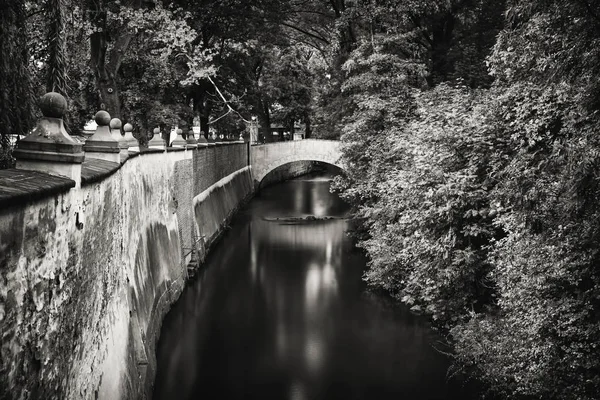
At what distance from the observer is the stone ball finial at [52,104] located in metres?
4.25

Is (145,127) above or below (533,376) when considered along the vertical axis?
above

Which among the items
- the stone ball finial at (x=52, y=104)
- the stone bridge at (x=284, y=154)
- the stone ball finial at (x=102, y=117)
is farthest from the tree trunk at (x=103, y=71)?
the stone bridge at (x=284, y=154)

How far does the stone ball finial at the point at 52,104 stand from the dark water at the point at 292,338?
6.45 m

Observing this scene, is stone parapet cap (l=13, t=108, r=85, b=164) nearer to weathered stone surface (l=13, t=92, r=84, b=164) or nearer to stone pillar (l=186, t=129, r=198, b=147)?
weathered stone surface (l=13, t=92, r=84, b=164)

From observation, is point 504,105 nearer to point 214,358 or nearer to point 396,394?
point 396,394

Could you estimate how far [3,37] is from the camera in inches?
247

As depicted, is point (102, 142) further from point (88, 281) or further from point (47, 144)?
point (47, 144)

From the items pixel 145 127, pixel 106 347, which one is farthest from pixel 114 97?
pixel 106 347

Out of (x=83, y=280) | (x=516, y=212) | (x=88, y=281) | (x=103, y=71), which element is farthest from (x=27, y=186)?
(x=103, y=71)

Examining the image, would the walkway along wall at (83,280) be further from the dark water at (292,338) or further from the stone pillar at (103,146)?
the dark water at (292,338)

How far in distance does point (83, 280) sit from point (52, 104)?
1.76m

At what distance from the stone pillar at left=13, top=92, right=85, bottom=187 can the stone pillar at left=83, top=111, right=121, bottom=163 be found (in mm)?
3062

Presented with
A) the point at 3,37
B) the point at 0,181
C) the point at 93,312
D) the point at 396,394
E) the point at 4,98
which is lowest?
the point at 396,394

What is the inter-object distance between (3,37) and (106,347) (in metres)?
3.61
